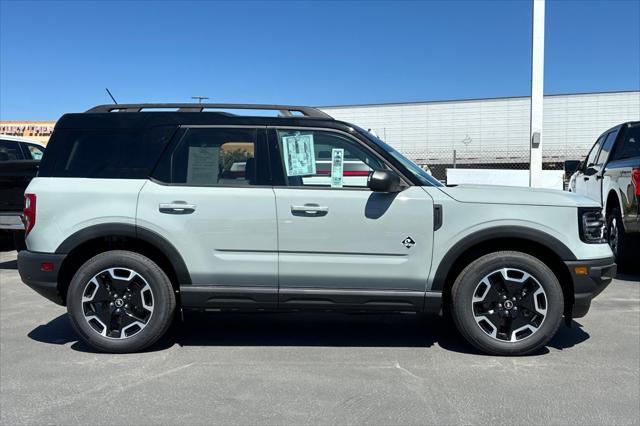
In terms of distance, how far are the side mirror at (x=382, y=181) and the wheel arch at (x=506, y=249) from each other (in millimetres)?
698

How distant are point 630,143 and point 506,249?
15.4ft

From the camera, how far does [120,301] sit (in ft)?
14.5

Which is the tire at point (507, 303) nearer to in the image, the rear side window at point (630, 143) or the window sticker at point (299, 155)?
the window sticker at point (299, 155)

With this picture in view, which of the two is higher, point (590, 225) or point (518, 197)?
point (518, 197)

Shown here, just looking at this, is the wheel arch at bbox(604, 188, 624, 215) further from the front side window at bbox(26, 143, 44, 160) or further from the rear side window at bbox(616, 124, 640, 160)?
the front side window at bbox(26, 143, 44, 160)

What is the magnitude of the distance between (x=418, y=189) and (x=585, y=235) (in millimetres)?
1385

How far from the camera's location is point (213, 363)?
14.0 feet

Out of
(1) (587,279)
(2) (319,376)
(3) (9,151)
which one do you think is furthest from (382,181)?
(3) (9,151)

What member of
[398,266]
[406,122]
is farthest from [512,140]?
[398,266]

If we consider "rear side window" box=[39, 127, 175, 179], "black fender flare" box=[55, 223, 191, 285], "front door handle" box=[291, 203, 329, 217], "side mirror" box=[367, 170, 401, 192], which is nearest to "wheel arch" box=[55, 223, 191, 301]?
"black fender flare" box=[55, 223, 191, 285]

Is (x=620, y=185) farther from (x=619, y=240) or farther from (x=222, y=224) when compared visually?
(x=222, y=224)

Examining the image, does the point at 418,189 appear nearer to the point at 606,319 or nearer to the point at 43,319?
the point at 606,319

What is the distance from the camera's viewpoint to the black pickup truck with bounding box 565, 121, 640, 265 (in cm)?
666

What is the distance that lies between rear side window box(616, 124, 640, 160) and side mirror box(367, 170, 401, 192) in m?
5.13
